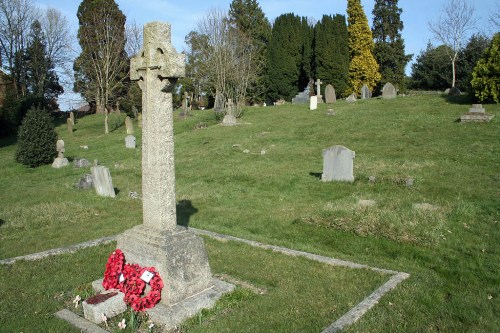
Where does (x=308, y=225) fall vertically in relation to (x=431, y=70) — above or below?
below

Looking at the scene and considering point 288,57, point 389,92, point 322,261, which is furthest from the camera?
point 288,57

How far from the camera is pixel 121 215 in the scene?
10023 millimetres

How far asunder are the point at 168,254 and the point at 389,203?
20.4 feet

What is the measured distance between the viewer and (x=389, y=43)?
4847cm

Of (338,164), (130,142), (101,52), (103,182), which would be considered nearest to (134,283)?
(103,182)

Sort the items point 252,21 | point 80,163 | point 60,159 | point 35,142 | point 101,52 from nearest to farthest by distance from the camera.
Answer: point 80,163 → point 60,159 → point 35,142 → point 101,52 → point 252,21

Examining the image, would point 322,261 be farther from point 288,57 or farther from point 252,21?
point 252,21

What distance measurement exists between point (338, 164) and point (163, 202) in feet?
26.2

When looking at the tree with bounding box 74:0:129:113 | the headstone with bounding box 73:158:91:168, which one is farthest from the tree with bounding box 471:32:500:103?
the tree with bounding box 74:0:129:113

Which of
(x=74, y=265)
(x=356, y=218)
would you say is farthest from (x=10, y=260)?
(x=356, y=218)

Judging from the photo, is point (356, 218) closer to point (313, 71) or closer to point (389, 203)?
point (389, 203)

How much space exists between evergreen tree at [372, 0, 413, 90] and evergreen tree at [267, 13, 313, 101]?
8.74 m

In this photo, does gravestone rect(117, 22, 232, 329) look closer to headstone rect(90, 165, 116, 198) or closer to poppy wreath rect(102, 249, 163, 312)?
poppy wreath rect(102, 249, 163, 312)

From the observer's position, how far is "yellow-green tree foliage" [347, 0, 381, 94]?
4131 cm
